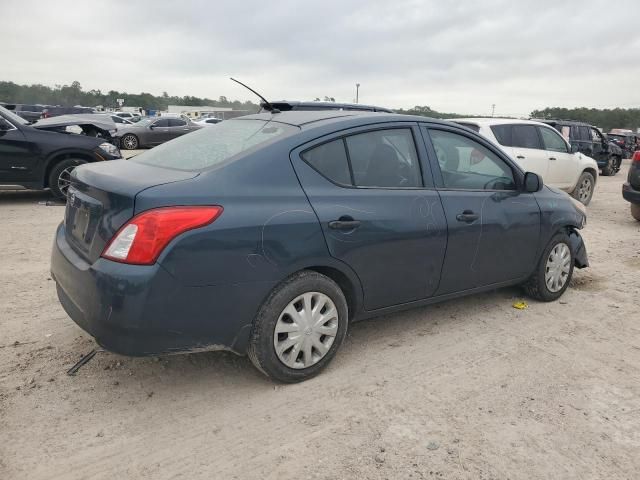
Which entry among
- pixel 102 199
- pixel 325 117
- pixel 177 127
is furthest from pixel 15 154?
pixel 177 127

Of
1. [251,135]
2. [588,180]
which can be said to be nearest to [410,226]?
[251,135]

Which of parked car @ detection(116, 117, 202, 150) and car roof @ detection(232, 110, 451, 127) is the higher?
car roof @ detection(232, 110, 451, 127)

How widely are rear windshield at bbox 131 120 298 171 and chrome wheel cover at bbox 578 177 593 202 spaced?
30.7 feet

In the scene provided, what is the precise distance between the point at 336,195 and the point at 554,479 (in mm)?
1822

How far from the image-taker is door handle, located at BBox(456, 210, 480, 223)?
3654 mm

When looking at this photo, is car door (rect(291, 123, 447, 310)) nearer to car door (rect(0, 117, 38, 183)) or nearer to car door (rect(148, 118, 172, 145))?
car door (rect(0, 117, 38, 183))

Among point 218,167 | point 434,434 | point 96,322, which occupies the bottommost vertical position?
point 434,434

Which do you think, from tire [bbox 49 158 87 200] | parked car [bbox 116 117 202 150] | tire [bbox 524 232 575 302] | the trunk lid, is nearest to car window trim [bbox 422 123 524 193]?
tire [bbox 524 232 575 302]

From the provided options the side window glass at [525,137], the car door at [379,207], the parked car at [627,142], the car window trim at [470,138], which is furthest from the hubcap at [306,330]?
the parked car at [627,142]

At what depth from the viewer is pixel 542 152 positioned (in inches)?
386

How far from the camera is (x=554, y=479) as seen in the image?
2.34 m

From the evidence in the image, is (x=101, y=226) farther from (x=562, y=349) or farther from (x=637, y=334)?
(x=637, y=334)

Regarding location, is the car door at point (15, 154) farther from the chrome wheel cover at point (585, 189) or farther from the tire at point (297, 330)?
the chrome wheel cover at point (585, 189)

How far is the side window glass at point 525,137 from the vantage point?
31.1 feet
